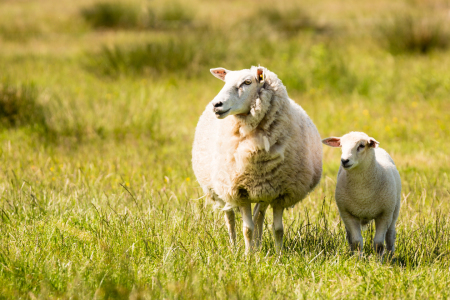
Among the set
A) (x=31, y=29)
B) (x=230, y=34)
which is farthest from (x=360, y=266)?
(x=31, y=29)

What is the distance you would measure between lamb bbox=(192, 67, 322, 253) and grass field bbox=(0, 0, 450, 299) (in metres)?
0.35

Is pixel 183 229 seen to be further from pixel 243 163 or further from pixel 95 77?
pixel 95 77

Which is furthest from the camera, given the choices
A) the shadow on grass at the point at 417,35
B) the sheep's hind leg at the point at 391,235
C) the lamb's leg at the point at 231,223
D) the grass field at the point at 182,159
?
the shadow on grass at the point at 417,35

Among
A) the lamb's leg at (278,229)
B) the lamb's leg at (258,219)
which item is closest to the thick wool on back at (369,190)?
the lamb's leg at (278,229)

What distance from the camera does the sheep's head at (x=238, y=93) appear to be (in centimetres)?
327

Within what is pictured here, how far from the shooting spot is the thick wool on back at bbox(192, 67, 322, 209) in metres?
3.50

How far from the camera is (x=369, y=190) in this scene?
3.55 metres

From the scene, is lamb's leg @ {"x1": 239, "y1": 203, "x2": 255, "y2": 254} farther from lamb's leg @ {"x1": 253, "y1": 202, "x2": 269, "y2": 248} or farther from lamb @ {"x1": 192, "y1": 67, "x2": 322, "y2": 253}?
lamb's leg @ {"x1": 253, "y1": 202, "x2": 269, "y2": 248}

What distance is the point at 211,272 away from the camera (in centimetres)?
319

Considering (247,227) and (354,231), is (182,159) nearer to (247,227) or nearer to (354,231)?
(247,227)

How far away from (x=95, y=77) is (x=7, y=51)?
13.4 feet

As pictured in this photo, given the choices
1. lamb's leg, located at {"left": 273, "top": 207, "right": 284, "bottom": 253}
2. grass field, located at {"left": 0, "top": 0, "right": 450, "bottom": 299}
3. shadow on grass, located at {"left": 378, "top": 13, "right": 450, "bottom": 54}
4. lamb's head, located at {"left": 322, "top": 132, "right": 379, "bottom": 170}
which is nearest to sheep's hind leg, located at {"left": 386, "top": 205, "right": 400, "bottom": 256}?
grass field, located at {"left": 0, "top": 0, "right": 450, "bottom": 299}

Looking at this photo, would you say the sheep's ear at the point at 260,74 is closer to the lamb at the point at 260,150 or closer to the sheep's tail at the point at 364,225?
the lamb at the point at 260,150

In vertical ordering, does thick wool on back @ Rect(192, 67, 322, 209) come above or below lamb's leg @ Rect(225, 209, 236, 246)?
above
